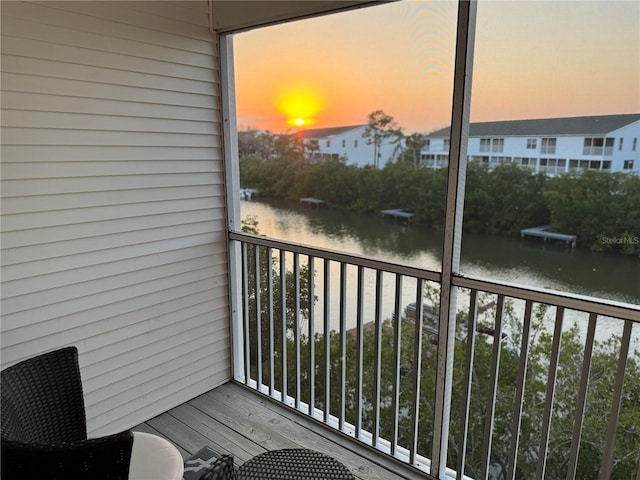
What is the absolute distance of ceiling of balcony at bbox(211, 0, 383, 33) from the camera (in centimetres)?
228

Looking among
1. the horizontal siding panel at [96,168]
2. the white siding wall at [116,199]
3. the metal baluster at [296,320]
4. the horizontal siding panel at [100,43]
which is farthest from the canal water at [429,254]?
the horizontal siding panel at [100,43]

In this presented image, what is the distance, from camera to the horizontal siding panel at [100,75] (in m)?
2.10

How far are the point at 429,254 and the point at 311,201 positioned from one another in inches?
37.3

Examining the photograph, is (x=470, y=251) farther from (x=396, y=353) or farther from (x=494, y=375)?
(x=396, y=353)

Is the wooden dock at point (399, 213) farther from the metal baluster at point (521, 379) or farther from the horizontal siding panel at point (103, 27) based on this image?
the horizontal siding panel at point (103, 27)

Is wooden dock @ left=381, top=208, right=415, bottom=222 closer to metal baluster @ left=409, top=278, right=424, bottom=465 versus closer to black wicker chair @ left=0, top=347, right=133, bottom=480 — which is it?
metal baluster @ left=409, top=278, right=424, bottom=465

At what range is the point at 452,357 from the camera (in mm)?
2176

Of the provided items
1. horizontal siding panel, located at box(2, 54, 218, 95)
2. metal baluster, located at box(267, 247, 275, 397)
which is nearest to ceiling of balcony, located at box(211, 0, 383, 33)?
horizontal siding panel, located at box(2, 54, 218, 95)

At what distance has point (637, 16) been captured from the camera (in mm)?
1591

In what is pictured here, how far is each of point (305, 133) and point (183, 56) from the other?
864mm

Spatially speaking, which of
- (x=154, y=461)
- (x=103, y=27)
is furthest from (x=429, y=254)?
(x=103, y=27)

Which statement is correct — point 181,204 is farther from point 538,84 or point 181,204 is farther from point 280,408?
point 538,84

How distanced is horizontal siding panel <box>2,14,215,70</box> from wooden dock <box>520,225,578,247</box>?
210cm

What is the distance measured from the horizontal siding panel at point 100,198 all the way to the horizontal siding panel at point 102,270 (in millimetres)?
336
